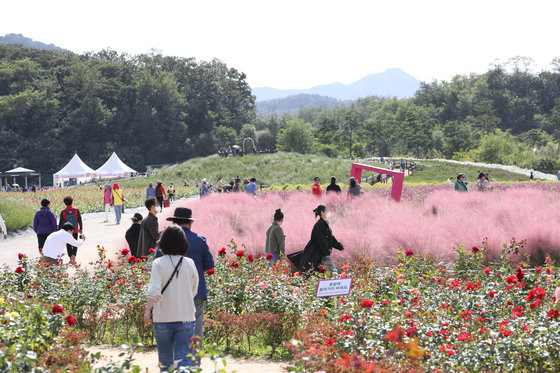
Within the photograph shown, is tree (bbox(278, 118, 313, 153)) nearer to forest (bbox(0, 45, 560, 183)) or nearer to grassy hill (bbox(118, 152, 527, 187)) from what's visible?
forest (bbox(0, 45, 560, 183))

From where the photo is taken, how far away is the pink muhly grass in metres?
9.06

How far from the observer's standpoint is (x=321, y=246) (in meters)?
8.33

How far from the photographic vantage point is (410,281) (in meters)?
6.71

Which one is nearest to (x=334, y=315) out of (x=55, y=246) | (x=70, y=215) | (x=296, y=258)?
(x=296, y=258)

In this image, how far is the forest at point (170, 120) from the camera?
81.0 meters

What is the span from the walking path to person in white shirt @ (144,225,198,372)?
33 centimetres

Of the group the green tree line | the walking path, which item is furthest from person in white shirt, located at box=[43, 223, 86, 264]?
the green tree line

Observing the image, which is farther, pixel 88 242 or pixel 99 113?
pixel 99 113

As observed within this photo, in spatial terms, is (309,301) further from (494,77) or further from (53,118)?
(494,77)

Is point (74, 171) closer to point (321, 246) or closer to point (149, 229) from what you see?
point (149, 229)

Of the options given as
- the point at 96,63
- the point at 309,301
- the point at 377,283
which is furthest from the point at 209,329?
the point at 96,63

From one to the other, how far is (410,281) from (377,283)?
1.50 ft

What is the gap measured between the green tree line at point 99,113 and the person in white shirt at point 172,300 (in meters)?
82.2

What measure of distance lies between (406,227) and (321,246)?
1.92 m
